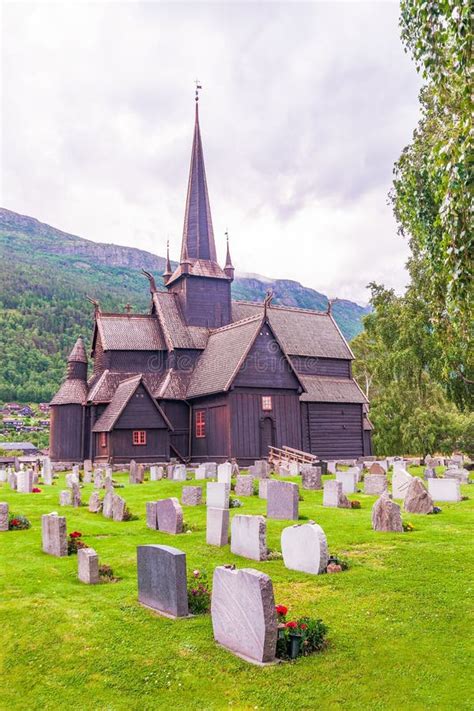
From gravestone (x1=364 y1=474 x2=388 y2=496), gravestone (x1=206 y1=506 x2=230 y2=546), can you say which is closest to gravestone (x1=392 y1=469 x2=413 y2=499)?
gravestone (x1=364 y1=474 x2=388 y2=496)

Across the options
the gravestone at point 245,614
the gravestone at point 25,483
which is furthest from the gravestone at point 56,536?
the gravestone at point 25,483

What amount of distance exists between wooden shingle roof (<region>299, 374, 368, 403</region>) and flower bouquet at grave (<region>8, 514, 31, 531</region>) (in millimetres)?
24247

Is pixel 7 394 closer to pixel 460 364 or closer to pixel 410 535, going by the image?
pixel 460 364

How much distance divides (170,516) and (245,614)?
6.52 metres

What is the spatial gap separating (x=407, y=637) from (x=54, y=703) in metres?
4.02

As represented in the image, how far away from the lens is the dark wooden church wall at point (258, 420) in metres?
33.0

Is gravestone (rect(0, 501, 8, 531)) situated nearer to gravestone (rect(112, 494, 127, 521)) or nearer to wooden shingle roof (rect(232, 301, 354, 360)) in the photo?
gravestone (rect(112, 494, 127, 521))

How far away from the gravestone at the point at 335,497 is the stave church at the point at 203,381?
15562 millimetres

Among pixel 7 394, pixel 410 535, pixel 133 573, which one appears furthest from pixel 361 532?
pixel 7 394

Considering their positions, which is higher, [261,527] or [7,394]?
[7,394]

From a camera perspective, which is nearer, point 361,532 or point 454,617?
point 454,617

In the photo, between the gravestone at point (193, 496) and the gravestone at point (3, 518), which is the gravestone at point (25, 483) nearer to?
the gravestone at point (193, 496)

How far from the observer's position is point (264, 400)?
33906mm

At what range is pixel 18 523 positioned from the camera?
14.6 meters
